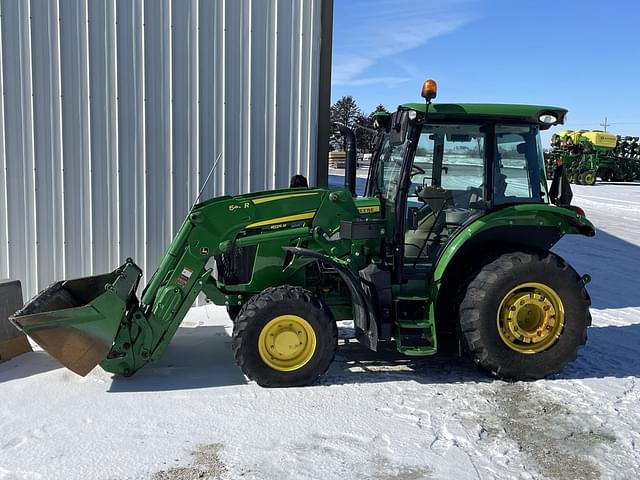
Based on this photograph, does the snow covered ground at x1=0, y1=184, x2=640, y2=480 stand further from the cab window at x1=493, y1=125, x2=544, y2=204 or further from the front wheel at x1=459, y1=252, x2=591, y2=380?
the cab window at x1=493, y1=125, x2=544, y2=204

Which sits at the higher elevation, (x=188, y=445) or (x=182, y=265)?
(x=182, y=265)

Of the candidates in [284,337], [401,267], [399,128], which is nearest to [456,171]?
[399,128]

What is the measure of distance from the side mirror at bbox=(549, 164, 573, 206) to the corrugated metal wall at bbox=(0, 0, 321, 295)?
10.4 feet

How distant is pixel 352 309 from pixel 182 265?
1512 mm

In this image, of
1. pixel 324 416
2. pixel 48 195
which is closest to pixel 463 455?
pixel 324 416

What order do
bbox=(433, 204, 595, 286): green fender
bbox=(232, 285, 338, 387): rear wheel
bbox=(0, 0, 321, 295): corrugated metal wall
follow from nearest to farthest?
bbox=(232, 285, 338, 387): rear wheel, bbox=(433, 204, 595, 286): green fender, bbox=(0, 0, 321, 295): corrugated metal wall

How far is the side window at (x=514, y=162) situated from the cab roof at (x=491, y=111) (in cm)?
11

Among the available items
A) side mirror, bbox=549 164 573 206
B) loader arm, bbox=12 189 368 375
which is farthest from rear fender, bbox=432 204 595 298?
loader arm, bbox=12 189 368 375

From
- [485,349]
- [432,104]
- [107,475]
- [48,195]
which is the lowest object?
[107,475]

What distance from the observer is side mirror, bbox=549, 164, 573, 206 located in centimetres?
509

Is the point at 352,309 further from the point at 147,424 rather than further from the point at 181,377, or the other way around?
the point at 147,424

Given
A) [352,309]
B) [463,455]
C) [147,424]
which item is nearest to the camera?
[463,455]

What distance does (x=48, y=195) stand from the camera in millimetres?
6684

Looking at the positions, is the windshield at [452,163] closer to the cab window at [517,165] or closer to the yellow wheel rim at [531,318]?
the cab window at [517,165]
